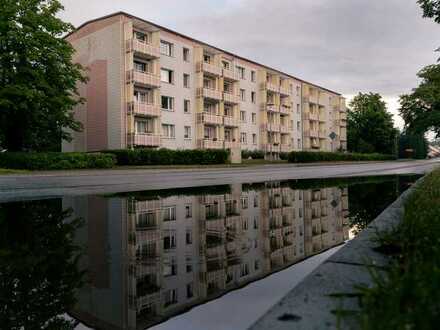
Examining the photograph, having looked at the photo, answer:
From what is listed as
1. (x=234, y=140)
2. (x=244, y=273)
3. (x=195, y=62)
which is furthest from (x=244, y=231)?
(x=234, y=140)

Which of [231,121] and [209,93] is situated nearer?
[209,93]

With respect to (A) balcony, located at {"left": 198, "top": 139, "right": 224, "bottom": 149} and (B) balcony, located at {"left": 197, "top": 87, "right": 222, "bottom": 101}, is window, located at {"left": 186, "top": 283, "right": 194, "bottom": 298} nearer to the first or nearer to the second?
(A) balcony, located at {"left": 198, "top": 139, "right": 224, "bottom": 149}

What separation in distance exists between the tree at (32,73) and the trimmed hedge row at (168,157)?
508cm

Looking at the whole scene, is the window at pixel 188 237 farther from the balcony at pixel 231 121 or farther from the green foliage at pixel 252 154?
the green foliage at pixel 252 154

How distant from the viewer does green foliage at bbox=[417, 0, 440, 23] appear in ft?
32.4

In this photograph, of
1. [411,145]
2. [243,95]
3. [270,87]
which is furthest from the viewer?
[411,145]

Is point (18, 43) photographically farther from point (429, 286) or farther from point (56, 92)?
point (429, 286)

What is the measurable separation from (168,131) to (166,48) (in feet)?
28.6

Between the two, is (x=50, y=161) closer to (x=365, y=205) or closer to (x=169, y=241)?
(x=365, y=205)

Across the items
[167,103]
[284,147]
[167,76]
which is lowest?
[284,147]

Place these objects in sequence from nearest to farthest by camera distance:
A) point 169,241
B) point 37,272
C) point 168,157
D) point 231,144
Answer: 1. point 37,272
2. point 169,241
3. point 168,157
4. point 231,144

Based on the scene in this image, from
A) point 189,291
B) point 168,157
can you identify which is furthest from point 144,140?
point 189,291

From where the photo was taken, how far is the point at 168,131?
4381cm

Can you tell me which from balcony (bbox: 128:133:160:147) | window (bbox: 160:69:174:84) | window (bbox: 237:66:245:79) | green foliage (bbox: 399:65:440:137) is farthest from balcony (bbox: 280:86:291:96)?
balcony (bbox: 128:133:160:147)
